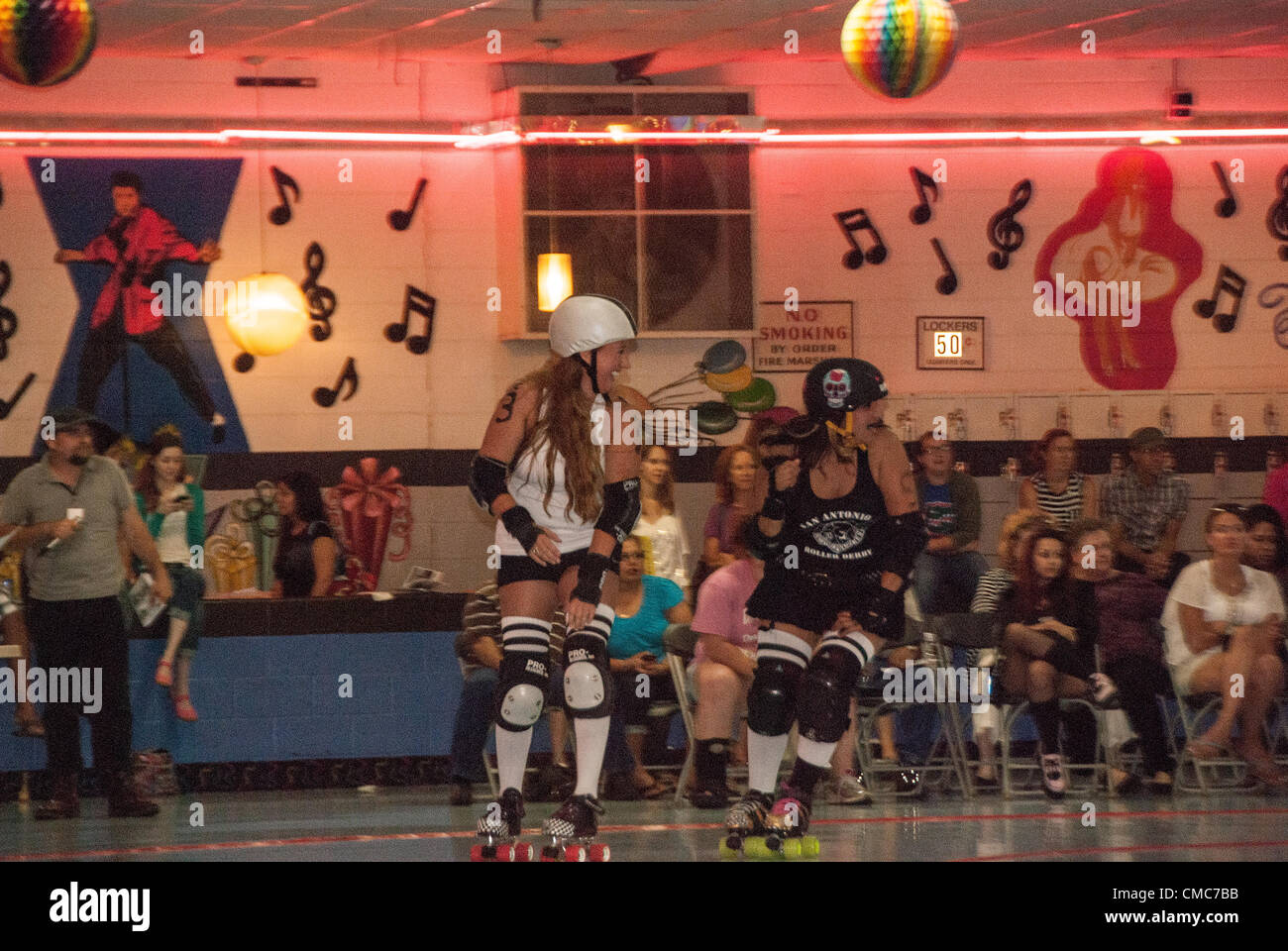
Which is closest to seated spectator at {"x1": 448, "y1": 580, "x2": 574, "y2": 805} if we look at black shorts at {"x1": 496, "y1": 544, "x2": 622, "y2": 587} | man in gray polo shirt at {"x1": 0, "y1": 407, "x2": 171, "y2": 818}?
man in gray polo shirt at {"x1": 0, "y1": 407, "x2": 171, "y2": 818}

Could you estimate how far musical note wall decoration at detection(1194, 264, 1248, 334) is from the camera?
10.8 metres

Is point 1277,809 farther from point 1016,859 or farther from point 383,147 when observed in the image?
point 383,147

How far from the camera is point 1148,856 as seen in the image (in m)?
5.08

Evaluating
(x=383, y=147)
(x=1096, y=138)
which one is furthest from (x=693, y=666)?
(x=1096, y=138)

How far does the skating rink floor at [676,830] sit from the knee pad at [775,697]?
0.38 metres

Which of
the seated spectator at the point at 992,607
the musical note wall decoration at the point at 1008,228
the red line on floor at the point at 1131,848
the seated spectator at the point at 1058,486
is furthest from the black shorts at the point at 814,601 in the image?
the musical note wall decoration at the point at 1008,228

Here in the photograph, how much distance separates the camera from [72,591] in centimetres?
679

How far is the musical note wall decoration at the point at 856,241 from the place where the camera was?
10523 millimetres

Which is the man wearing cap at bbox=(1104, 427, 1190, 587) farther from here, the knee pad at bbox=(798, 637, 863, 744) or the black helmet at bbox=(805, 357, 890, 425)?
the knee pad at bbox=(798, 637, 863, 744)

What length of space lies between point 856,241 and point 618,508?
5997mm

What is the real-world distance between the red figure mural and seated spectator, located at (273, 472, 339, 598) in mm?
4531

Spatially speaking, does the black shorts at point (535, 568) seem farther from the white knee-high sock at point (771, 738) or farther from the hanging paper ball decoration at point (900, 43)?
the hanging paper ball decoration at point (900, 43)

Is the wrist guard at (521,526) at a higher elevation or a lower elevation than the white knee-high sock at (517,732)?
higher

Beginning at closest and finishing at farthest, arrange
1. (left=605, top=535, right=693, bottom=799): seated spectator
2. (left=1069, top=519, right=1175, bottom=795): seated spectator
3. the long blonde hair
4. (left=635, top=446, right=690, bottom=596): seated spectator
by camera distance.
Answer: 1. the long blonde hair
2. (left=1069, top=519, right=1175, bottom=795): seated spectator
3. (left=605, top=535, right=693, bottom=799): seated spectator
4. (left=635, top=446, right=690, bottom=596): seated spectator
